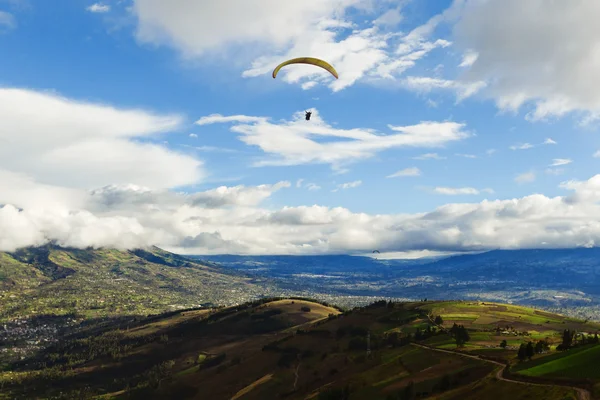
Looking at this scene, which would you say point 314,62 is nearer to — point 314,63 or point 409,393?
point 314,63

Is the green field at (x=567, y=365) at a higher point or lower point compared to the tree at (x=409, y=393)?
higher

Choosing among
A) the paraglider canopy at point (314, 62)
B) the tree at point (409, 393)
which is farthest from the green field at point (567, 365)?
the paraglider canopy at point (314, 62)

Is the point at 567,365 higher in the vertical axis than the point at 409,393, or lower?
higher

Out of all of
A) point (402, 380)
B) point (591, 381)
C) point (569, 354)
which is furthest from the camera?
point (402, 380)

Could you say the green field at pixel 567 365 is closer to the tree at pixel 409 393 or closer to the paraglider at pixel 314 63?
the tree at pixel 409 393

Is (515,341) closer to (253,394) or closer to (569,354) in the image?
(569,354)

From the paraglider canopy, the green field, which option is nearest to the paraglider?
the paraglider canopy

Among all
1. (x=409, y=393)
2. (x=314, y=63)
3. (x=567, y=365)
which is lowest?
(x=409, y=393)

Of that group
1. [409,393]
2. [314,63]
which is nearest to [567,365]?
[409,393]

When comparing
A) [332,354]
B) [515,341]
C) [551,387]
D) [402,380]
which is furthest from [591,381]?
[332,354]

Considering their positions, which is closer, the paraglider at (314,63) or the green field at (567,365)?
the green field at (567,365)

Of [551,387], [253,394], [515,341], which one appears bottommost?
[253,394]
